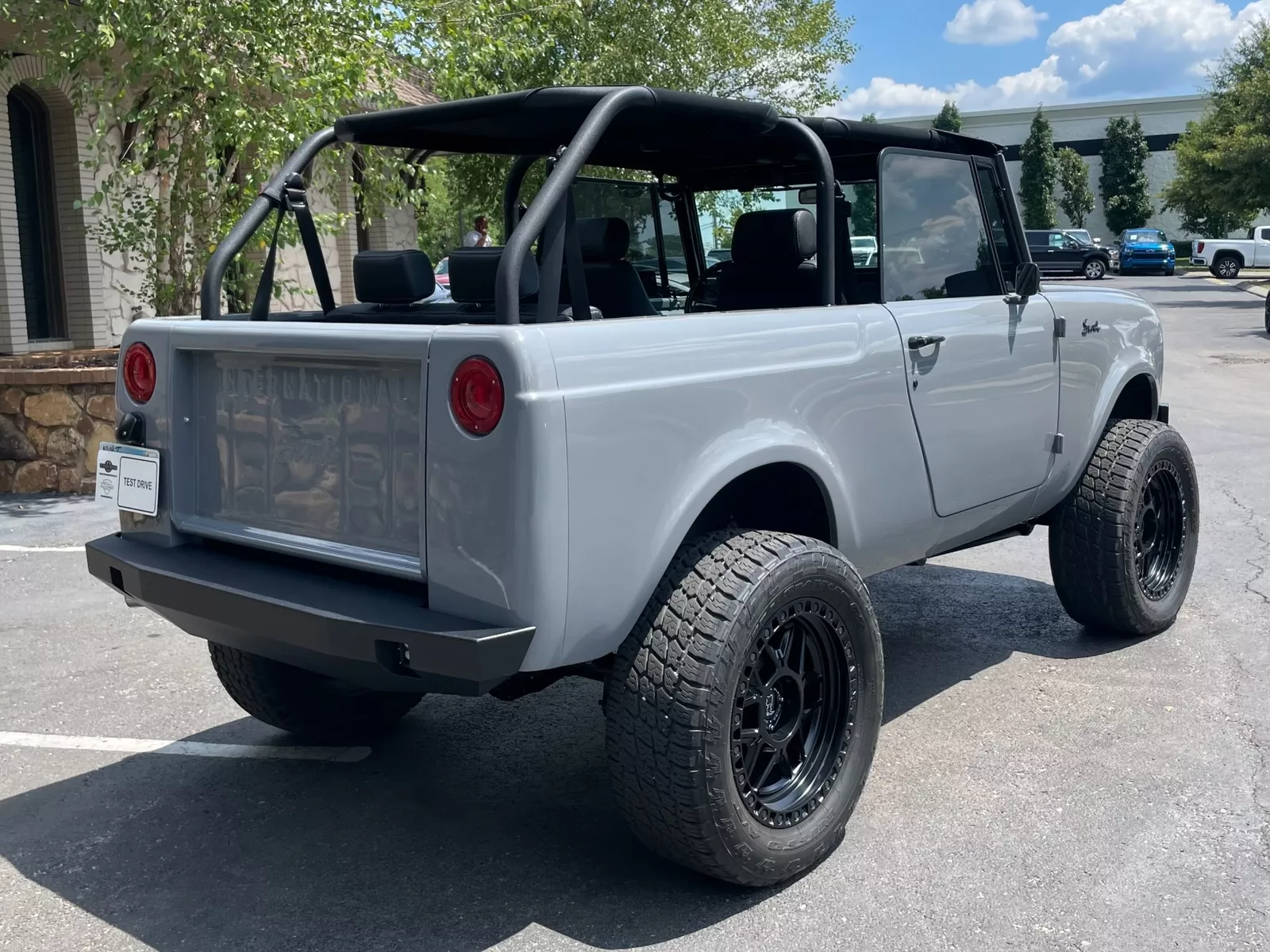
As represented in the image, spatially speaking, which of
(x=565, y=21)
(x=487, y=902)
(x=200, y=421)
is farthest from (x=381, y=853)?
(x=565, y=21)

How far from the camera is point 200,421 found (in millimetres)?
3514

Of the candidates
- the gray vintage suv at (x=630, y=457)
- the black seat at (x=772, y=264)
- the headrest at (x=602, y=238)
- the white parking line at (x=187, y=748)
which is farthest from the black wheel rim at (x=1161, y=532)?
the white parking line at (x=187, y=748)

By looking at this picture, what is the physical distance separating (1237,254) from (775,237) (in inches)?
1698

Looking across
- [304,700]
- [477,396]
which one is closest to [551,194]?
[477,396]

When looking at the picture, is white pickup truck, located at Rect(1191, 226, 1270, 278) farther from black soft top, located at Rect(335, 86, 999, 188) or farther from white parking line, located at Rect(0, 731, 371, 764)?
white parking line, located at Rect(0, 731, 371, 764)

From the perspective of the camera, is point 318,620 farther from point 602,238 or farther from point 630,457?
point 602,238

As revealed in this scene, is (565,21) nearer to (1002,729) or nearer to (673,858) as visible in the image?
(1002,729)

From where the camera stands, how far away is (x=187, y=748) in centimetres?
433

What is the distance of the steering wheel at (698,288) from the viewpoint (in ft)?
17.9

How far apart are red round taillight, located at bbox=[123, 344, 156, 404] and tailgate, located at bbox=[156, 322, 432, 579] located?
11 cm

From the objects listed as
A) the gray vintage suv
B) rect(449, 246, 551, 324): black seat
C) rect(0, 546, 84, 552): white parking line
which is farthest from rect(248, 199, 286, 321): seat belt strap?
rect(0, 546, 84, 552): white parking line

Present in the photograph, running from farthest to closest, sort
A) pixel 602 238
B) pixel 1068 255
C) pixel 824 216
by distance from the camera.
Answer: pixel 1068 255 → pixel 602 238 → pixel 824 216

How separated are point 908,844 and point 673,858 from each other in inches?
29.3

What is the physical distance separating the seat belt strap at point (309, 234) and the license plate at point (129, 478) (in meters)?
0.91
